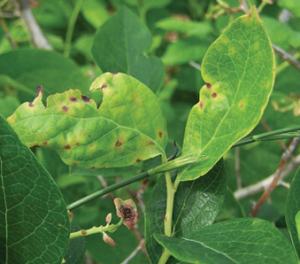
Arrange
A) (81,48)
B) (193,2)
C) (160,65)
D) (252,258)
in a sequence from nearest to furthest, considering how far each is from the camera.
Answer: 1. (252,258)
2. (160,65)
3. (81,48)
4. (193,2)

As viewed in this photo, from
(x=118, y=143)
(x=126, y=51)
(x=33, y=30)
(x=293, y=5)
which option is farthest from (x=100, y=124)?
(x=33, y=30)

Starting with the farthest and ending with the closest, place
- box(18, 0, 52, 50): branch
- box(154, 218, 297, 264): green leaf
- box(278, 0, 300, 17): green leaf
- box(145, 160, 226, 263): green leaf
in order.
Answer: box(18, 0, 52, 50): branch
box(278, 0, 300, 17): green leaf
box(145, 160, 226, 263): green leaf
box(154, 218, 297, 264): green leaf


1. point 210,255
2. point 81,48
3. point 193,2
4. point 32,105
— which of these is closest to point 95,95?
point 32,105

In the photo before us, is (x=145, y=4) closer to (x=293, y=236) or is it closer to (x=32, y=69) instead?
(x=32, y=69)

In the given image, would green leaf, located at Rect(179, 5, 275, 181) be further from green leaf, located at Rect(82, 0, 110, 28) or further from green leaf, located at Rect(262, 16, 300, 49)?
green leaf, located at Rect(82, 0, 110, 28)

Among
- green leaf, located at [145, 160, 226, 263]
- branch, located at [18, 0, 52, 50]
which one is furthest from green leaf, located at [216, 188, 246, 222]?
branch, located at [18, 0, 52, 50]

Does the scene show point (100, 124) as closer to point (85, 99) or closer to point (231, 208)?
point (85, 99)

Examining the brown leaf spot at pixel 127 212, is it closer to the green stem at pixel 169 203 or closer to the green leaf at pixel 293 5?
the green stem at pixel 169 203

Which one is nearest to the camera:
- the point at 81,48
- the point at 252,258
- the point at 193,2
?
the point at 252,258
